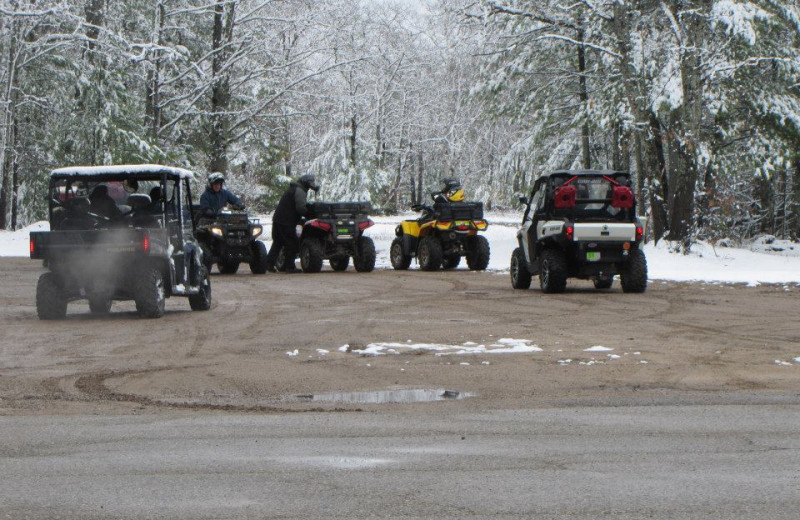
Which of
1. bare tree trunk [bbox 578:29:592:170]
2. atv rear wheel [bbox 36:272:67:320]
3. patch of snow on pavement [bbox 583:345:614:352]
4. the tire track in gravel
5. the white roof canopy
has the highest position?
bare tree trunk [bbox 578:29:592:170]

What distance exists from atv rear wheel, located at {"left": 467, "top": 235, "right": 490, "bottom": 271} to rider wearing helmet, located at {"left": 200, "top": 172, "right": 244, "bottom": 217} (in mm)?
5458

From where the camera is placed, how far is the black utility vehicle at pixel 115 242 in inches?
585

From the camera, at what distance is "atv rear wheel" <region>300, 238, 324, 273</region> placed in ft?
82.2

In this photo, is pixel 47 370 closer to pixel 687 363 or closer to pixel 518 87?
pixel 687 363

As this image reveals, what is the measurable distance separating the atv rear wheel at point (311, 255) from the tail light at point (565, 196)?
22.7 feet

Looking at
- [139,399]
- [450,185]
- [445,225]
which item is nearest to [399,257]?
[445,225]

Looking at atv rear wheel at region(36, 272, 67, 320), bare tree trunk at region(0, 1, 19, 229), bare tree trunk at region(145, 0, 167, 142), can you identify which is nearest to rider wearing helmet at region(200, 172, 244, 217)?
atv rear wheel at region(36, 272, 67, 320)

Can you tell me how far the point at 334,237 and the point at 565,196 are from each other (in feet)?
22.9

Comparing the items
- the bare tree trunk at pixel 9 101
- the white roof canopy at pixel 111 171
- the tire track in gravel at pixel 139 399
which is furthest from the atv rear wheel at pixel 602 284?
the bare tree trunk at pixel 9 101

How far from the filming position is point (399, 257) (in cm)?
2703

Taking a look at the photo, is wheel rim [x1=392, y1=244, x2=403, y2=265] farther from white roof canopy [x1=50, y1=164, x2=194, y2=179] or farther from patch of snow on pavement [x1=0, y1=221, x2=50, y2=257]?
patch of snow on pavement [x1=0, y1=221, x2=50, y2=257]

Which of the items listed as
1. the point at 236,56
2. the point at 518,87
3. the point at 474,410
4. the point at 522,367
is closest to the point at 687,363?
the point at 522,367

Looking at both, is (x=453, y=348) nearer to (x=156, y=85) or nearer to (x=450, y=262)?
(x=450, y=262)

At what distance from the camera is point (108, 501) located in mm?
5617
